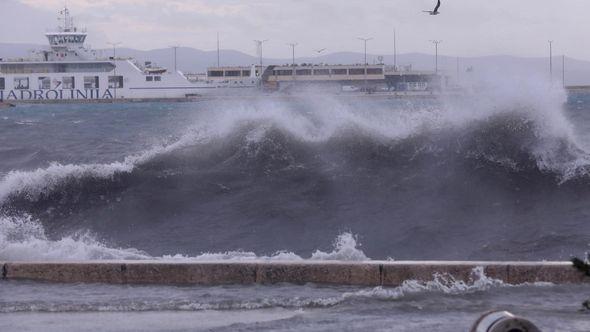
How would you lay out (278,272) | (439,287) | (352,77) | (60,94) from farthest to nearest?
(352,77) → (60,94) → (278,272) → (439,287)

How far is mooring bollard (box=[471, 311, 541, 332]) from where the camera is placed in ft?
15.8

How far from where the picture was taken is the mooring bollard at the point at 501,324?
4812 mm

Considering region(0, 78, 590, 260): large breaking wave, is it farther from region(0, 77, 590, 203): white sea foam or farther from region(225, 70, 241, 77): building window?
region(225, 70, 241, 77): building window

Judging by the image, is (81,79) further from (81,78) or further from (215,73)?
(215,73)

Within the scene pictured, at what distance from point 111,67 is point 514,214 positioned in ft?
224

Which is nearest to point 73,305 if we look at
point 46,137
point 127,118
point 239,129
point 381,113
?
point 239,129

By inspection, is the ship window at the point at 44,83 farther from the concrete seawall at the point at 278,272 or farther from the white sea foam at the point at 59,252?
the concrete seawall at the point at 278,272

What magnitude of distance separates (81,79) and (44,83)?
2.99 meters

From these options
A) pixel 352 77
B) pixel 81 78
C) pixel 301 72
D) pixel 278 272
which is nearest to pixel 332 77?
pixel 352 77

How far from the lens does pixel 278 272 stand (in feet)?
26.7

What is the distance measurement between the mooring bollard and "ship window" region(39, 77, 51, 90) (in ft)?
249

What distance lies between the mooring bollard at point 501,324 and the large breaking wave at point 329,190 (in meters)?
4.91

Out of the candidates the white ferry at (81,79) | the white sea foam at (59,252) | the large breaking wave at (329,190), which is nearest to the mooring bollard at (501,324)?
the large breaking wave at (329,190)

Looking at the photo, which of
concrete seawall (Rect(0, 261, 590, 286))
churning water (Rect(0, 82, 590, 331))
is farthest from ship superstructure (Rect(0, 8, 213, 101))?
concrete seawall (Rect(0, 261, 590, 286))
